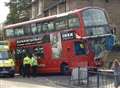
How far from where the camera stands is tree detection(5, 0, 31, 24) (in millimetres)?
84500

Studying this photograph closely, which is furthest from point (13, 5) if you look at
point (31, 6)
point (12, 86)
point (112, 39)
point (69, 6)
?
point (12, 86)

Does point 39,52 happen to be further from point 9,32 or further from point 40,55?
point 9,32

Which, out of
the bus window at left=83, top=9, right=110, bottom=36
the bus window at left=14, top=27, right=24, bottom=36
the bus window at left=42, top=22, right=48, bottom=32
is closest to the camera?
the bus window at left=83, top=9, right=110, bottom=36

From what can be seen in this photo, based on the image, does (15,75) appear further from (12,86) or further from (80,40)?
(12,86)

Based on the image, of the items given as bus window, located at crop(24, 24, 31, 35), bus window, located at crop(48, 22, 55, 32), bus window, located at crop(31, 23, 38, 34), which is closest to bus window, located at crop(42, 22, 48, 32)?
bus window, located at crop(48, 22, 55, 32)

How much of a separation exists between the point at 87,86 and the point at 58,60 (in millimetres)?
9059

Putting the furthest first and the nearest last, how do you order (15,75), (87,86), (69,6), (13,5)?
(13,5), (69,6), (15,75), (87,86)

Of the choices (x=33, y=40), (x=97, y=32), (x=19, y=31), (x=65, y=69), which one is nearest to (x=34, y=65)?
(x=33, y=40)

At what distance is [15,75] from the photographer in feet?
135

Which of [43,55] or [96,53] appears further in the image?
[43,55]

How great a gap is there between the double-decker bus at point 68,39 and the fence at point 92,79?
5.13 m

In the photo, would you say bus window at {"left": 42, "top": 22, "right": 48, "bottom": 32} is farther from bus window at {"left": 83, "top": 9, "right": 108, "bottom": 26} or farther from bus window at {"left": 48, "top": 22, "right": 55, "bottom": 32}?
bus window at {"left": 83, "top": 9, "right": 108, "bottom": 26}

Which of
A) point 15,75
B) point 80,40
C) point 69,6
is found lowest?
point 15,75

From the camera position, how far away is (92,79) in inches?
1115
